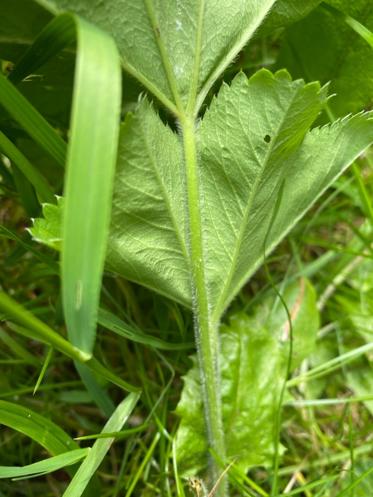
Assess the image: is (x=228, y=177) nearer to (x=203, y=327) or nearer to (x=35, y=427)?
(x=203, y=327)

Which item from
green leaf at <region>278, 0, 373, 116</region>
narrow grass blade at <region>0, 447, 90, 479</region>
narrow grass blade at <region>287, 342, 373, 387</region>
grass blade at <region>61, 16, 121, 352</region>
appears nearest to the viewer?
grass blade at <region>61, 16, 121, 352</region>

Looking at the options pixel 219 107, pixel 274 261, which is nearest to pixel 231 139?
pixel 219 107

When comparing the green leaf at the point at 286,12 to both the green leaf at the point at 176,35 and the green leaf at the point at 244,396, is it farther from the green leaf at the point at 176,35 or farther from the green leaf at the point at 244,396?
the green leaf at the point at 244,396

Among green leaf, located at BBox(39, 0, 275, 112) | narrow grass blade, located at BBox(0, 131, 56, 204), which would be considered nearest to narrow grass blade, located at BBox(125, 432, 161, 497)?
narrow grass blade, located at BBox(0, 131, 56, 204)

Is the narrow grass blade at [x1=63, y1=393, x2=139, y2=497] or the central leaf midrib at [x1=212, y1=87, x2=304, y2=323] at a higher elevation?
the central leaf midrib at [x1=212, y1=87, x2=304, y2=323]

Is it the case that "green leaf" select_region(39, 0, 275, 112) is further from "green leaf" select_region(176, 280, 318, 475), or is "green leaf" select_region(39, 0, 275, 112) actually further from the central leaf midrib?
"green leaf" select_region(176, 280, 318, 475)

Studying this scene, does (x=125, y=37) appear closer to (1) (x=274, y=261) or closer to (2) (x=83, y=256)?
(2) (x=83, y=256)

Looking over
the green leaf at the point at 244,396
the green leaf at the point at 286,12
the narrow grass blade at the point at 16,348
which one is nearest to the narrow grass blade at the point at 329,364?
the green leaf at the point at 244,396
